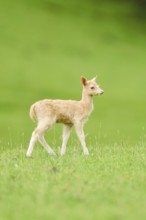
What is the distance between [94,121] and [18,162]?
3.92 meters

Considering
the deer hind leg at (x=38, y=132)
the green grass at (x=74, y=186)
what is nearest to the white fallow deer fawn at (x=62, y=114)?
the deer hind leg at (x=38, y=132)

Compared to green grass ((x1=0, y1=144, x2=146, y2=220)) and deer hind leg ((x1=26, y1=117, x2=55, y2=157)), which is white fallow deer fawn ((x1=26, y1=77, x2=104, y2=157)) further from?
green grass ((x1=0, y1=144, x2=146, y2=220))

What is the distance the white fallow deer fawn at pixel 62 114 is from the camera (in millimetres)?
6531

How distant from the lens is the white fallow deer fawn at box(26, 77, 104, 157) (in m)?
6.53

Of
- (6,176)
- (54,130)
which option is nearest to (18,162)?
(6,176)

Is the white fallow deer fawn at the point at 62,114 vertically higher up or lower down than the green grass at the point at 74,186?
higher up

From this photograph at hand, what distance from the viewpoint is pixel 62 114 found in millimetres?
6652

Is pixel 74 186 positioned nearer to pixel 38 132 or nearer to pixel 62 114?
pixel 38 132

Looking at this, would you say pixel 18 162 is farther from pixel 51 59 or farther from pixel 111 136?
pixel 51 59

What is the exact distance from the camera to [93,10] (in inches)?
575

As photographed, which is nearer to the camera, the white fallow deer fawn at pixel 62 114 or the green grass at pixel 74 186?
the green grass at pixel 74 186

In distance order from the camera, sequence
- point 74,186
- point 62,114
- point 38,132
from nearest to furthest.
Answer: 1. point 74,186
2. point 38,132
3. point 62,114

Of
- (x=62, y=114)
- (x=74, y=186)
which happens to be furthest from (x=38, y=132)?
(x=74, y=186)

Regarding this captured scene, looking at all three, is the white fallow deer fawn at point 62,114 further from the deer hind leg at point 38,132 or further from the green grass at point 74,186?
the green grass at point 74,186
